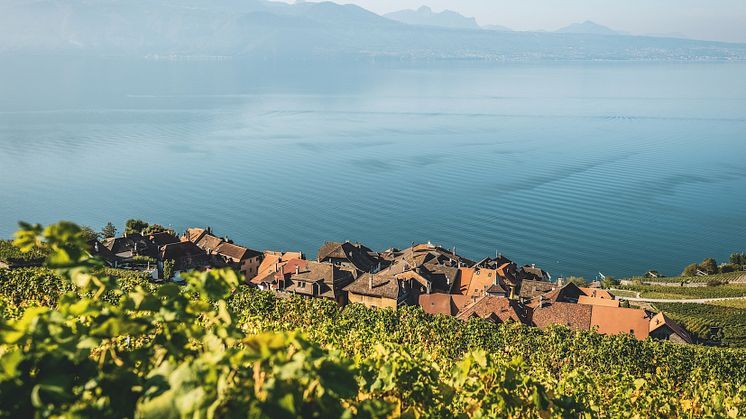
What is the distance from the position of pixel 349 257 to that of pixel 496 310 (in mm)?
17181

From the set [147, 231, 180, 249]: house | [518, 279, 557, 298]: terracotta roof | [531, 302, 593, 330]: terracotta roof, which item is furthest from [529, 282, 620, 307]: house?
[147, 231, 180, 249]: house

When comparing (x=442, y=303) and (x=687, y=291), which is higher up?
A: (x=442, y=303)

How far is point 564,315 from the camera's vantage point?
3462 cm

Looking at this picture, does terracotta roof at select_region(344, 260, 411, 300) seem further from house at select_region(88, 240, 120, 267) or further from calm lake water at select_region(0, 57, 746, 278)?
calm lake water at select_region(0, 57, 746, 278)

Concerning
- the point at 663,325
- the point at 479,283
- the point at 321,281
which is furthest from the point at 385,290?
the point at 663,325

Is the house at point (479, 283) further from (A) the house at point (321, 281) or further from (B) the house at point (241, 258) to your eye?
(B) the house at point (241, 258)

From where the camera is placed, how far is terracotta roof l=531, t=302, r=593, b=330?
1342 inches

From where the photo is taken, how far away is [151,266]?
4472 cm

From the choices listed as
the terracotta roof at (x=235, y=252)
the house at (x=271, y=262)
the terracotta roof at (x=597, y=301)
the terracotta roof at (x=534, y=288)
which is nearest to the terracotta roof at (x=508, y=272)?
the terracotta roof at (x=534, y=288)

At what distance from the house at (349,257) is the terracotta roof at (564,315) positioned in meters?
16.5

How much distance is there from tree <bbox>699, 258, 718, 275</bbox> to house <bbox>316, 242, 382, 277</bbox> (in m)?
32.7

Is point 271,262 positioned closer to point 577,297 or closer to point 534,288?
point 534,288

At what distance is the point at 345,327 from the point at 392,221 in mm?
46969

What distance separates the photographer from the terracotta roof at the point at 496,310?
1319 inches
